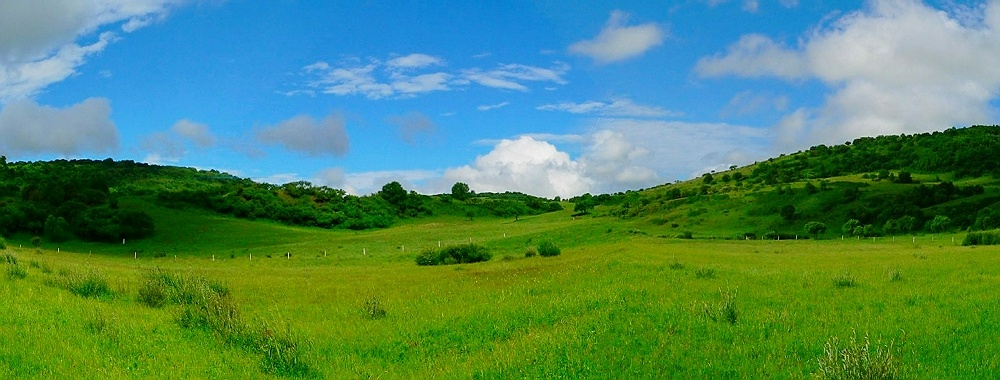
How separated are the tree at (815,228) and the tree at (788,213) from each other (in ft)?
17.9

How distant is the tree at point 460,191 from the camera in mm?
176163

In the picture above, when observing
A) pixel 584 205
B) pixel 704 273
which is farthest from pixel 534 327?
pixel 584 205

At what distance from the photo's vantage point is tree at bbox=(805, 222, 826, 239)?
277 feet

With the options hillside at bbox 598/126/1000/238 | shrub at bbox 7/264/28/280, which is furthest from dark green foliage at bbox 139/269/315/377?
hillside at bbox 598/126/1000/238

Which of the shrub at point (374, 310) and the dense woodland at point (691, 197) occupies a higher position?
the dense woodland at point (691, 197)

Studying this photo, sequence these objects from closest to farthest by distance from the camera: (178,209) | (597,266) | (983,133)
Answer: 1. (597,266)
2. (178,209)
3. (983,133)

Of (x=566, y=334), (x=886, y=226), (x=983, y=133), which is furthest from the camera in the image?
(x=983, y=133)

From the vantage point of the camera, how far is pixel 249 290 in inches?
1101

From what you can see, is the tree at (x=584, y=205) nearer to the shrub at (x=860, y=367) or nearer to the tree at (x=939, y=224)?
the tree at (x=939, y=224)

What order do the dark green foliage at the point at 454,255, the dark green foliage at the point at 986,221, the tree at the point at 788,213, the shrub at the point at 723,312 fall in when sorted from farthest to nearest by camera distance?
the tree at the point at 788,213 → the dark green foliage at the point at 986,221 → the dark green foliage at the point at 454,255 → the shrub at the point at 723,312

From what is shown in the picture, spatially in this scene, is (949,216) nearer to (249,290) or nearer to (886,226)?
(886,226)

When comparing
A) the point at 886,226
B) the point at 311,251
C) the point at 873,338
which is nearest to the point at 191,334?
the point at 873,338

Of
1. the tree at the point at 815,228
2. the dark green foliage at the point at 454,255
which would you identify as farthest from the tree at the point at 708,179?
the dark green foliage at the point at 454,255

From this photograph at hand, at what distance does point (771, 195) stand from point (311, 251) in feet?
221
